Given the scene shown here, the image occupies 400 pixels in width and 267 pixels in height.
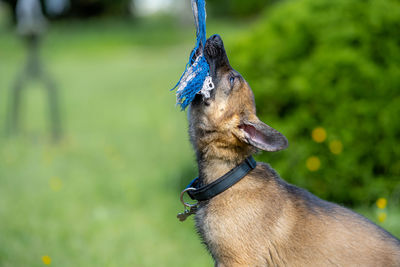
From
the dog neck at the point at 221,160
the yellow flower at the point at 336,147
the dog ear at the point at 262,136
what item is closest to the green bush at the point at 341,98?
the yellow flower at the point at 336,147

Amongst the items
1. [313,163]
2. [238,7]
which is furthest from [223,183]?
[238,7]

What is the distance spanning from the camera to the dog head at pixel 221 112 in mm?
3088

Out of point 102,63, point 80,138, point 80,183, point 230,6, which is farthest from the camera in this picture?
point 230,6

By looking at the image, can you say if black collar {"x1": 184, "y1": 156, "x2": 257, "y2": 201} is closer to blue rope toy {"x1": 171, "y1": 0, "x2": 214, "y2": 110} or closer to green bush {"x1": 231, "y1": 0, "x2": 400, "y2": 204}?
blue rope toy {"x1": 171, "y1": 0, "x2": 214, "y2": 110}

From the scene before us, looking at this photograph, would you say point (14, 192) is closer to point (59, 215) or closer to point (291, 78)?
point (59, 215)

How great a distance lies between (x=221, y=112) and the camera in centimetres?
313

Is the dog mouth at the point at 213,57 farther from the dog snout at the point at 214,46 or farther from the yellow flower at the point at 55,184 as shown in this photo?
the yellow flower at the point at 55,184

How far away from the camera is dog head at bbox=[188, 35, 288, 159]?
309 centimetres

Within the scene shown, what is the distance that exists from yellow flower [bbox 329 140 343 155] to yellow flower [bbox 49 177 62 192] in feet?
11.8

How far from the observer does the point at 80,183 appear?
6578mm

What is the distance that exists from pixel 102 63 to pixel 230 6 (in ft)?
54.7

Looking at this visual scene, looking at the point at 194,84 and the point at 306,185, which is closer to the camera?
the point at 194,84

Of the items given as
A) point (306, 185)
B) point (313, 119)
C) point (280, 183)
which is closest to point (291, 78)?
point (313, 119)

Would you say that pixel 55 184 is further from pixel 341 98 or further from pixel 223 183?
pixel 223 183
